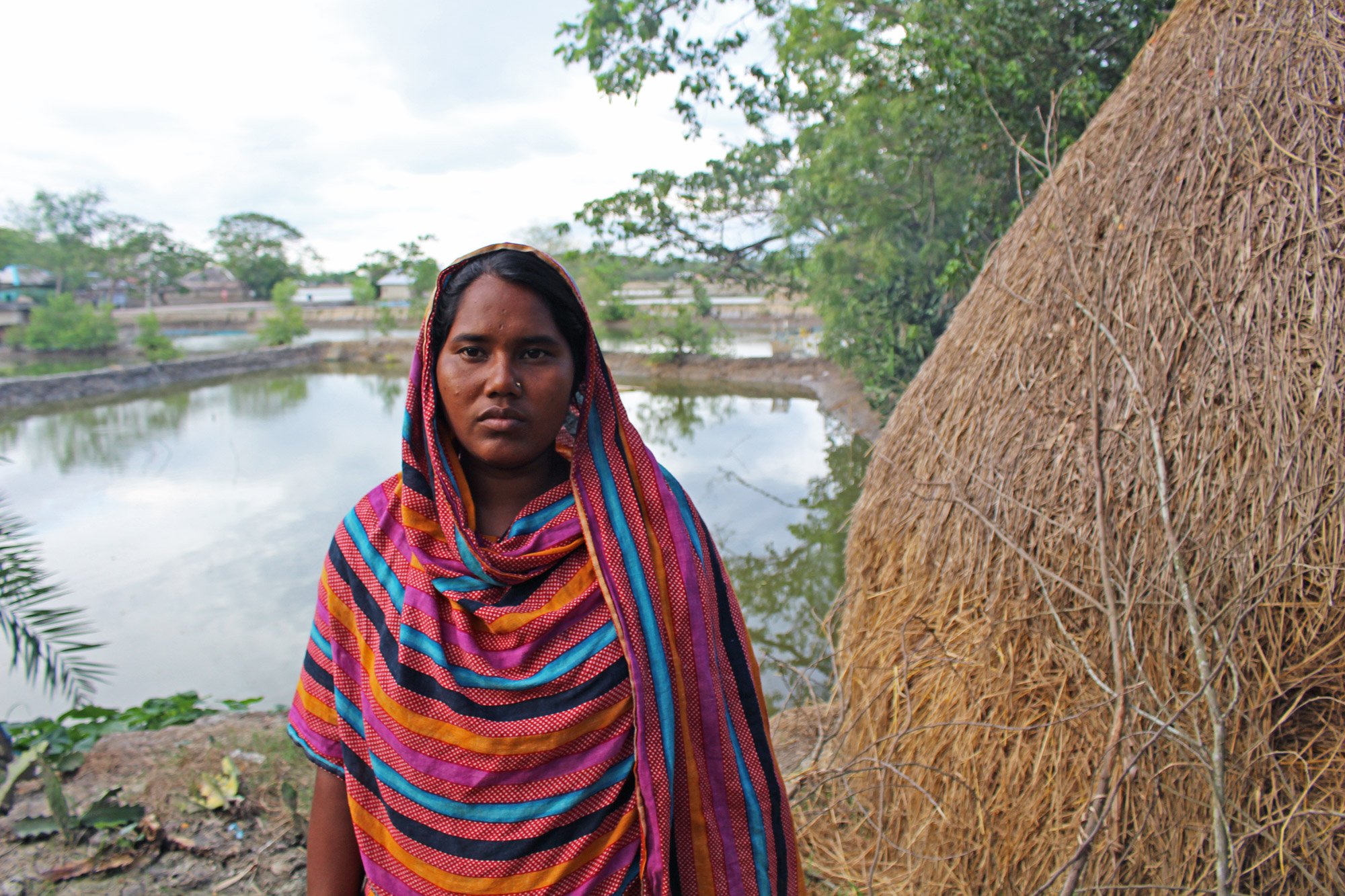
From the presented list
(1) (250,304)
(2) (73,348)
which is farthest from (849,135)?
(1) (250,304)

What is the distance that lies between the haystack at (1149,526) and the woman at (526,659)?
3.30ft

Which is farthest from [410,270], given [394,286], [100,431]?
[100,431]

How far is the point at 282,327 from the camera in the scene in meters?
27.3

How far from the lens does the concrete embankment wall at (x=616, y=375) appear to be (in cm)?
1634

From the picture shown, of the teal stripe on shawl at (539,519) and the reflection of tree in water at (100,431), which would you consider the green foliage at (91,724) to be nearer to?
the teal stripe on shawl at (539,519)

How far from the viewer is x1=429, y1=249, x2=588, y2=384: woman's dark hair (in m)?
1.13

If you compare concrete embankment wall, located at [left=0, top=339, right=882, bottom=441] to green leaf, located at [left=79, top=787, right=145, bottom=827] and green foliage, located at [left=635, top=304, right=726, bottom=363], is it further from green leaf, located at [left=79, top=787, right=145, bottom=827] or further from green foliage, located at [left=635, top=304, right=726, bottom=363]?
green leaf, located at [left=79, top=787, right=145, bottom=827]

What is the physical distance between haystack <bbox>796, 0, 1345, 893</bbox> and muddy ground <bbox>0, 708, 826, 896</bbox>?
2.47 ft

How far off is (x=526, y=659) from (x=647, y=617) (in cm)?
17

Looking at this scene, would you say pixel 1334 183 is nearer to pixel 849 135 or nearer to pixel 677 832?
pixel 677 832

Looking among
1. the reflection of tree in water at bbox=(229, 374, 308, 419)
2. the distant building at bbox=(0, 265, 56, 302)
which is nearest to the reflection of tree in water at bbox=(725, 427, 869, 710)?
the reflection of tree in water at bbox=(229, 374, 308, 419)

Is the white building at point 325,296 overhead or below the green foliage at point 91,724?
overhead

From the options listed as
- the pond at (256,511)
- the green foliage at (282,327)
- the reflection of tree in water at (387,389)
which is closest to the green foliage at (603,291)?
the reflection of tree in water at (387,389)

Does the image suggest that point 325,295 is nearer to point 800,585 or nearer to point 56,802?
point 800,585
